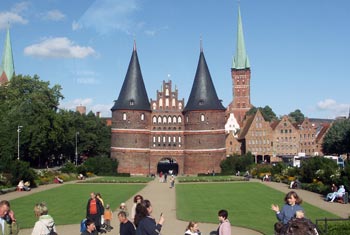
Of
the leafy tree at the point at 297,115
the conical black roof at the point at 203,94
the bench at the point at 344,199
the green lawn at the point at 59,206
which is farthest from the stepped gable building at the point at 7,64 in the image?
the bench at the point at 344,199

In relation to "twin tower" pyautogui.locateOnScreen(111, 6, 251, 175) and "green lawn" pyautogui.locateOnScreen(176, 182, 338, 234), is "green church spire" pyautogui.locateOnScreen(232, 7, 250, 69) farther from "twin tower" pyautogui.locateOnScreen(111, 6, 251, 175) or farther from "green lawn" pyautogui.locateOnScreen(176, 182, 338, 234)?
"green lawn" pyautogui.locateOnScreen(176, 182, 338, 234)

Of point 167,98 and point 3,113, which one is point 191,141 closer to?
point 167,98

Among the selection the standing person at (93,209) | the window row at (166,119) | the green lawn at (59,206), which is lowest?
the green lawn at (59,206)

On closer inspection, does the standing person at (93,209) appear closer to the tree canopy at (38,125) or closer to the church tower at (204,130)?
the tree canopy at (38,125)

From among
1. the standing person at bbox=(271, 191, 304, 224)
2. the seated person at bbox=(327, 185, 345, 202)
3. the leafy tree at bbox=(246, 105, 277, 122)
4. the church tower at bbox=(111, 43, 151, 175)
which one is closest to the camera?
the standing person at bbox=(271, 191, 304, 224)

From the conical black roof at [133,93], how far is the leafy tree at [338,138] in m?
32.4

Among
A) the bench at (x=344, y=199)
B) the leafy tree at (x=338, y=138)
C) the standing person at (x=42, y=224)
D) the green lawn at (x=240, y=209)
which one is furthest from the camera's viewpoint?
the leafy tree at (x=338, y=138)

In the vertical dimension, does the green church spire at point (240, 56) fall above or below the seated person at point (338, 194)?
above

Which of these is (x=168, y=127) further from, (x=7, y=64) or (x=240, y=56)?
(x=240, y=56)

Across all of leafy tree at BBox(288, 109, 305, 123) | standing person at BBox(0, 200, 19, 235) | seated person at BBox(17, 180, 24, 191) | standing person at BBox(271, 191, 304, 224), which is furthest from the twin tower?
leafy tree at BBox(288, 109, 305, 123)

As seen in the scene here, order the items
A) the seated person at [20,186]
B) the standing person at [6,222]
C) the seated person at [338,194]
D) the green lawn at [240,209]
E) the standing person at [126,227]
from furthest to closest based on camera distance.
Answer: the seated person at [20,186] → the seated person at [338,194] → the green lawn at [240,209] → the standing person at [126,227] → the standing person at [6,222]

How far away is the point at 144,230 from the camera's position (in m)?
8.11

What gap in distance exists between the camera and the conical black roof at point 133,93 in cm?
7269

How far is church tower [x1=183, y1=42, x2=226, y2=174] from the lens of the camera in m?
72.5
